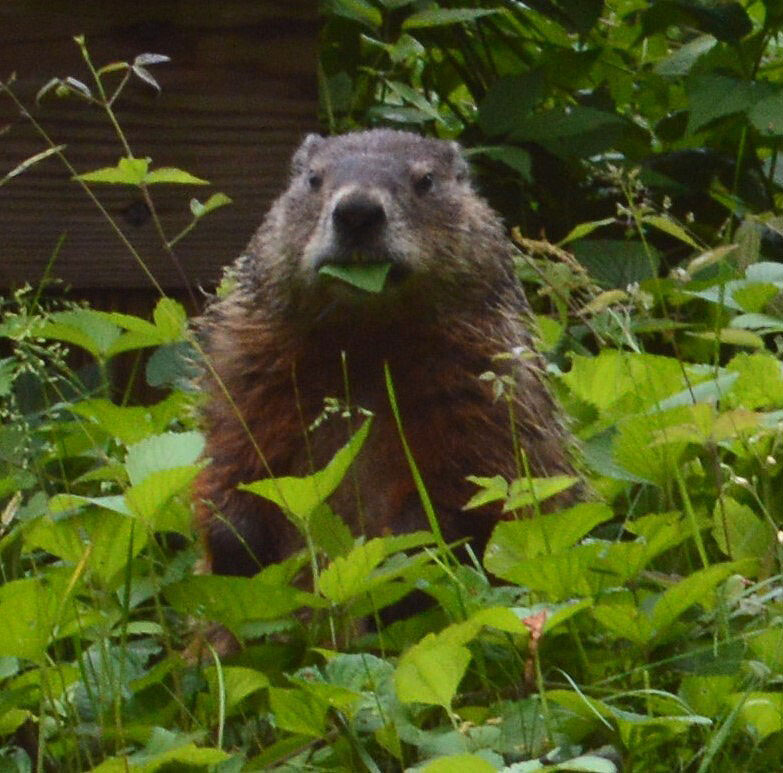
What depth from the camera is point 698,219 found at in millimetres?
5090

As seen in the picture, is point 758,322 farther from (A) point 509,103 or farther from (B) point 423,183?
(A) point 509,103

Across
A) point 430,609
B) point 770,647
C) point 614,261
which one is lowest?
point 614,261

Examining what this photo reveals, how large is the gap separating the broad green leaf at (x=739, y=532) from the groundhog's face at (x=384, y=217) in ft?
2.83

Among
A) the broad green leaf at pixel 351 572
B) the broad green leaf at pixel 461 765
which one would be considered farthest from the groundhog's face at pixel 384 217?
the broad green leaf at pixel 461 765

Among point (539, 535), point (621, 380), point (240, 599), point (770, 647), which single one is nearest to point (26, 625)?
point (240, 599)

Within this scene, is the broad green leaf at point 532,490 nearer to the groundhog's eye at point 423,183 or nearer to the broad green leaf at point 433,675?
the broad green leaf at point 433,675

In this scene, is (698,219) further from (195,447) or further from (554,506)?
(195,447)

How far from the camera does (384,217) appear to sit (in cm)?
329

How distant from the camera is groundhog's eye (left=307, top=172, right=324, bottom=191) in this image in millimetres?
3617

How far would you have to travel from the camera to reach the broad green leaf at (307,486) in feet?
7.75

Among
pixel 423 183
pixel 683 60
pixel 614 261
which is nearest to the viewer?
pixel 423 183

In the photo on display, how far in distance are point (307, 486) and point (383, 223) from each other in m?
Result: 1.02

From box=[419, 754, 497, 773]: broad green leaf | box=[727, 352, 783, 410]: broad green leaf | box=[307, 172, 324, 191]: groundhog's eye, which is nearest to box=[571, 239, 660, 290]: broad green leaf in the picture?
box=[307, 172, 324, 191]: groundhog's eye

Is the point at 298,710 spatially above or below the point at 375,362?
above
